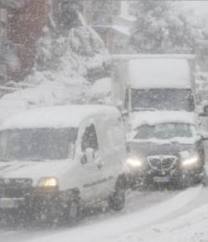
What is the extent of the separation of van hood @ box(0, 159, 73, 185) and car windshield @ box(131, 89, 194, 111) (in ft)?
33.3

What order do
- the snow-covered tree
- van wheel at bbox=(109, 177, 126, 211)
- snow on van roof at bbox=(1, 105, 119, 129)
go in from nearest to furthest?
snow on van roof at bbox=(1, 105, 119, 129) < van wheel at bbox=(109, 177, 126, 211) < the snow-covered tree

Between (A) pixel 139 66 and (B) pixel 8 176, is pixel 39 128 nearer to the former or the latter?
(B) pixel 8 176

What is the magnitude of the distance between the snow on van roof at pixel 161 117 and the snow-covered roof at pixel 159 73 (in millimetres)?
2123

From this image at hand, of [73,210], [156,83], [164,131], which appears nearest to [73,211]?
[73,210]

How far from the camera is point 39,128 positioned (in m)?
15.6

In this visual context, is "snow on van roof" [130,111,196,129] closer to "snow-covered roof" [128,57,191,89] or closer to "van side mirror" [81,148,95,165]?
"snow-covered roof" [128,57,191,89]

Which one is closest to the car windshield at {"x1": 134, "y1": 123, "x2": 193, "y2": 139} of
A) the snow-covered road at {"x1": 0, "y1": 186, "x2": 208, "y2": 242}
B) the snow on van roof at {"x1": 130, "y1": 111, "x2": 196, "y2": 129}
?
the snow on van roof at {"x1": 130, "y1": 111, "x2": 196, "y2": 129}

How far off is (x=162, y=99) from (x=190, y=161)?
4620 mm

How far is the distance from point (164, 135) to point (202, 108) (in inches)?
138

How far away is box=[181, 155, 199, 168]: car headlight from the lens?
66.4 feet

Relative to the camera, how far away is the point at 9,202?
45.4 feet

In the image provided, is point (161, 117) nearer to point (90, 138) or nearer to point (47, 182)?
point (90, 138)

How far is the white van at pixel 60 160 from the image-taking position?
13.9m

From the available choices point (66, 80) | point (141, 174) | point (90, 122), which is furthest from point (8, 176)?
point (66, 80)
